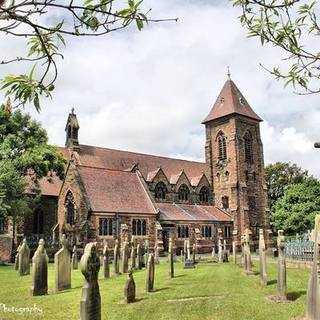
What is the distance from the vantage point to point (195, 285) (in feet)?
51.4

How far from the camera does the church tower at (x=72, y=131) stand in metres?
46.3

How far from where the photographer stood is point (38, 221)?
42.2 meters

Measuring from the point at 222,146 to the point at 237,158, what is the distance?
3313 mm

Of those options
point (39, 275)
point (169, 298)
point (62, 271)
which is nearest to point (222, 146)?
point (62, 271)

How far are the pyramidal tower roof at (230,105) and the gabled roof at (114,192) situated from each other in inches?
715

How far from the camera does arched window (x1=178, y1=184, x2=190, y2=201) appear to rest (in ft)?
168

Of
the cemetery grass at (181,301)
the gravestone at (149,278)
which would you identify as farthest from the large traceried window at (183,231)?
the gravestone at (149,278)

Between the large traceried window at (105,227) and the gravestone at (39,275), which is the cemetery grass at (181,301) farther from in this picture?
the large traceried window at (105,227)

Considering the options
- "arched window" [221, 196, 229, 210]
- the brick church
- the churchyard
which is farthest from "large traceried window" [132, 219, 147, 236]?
the churchyard

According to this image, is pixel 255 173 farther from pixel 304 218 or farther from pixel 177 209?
pixel 177 209

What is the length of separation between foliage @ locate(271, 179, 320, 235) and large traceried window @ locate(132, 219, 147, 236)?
62.8ft

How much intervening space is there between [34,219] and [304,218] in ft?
98.4

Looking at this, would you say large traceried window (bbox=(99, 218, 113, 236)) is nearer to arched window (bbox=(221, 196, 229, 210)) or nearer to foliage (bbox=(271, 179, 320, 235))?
arched window (bbox=(221, 196, 229, 210))

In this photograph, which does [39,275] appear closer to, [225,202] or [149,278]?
[149,278]
